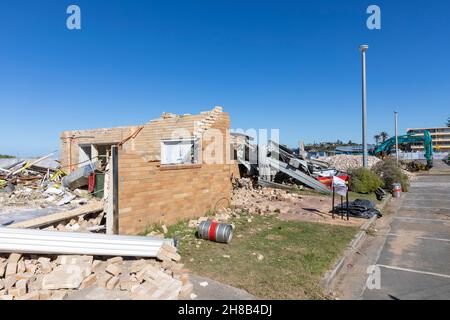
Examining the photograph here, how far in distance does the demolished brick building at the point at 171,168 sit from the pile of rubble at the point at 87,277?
1630 millimetres

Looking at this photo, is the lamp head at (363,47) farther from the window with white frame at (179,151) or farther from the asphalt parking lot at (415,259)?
the window with white frame at (179,151)

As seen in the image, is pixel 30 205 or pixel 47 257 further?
pixel 30 205

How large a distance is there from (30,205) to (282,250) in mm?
8415

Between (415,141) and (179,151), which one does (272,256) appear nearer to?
(179,151)

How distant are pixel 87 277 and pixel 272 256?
3.35 meters

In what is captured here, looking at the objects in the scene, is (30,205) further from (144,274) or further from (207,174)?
(144,274)

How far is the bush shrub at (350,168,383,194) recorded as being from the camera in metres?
14.5

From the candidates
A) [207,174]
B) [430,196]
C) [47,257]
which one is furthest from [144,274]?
[430,196]

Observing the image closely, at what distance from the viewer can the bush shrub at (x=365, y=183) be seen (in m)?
14.5

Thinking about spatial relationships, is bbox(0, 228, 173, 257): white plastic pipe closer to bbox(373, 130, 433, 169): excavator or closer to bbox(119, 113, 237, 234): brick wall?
bbox(119, 113, 237, 234): brick wall

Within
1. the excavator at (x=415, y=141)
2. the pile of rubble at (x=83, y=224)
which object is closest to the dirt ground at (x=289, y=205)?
the pile of rubble at (x=83, y=224)

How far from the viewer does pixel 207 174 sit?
911 centimetres
